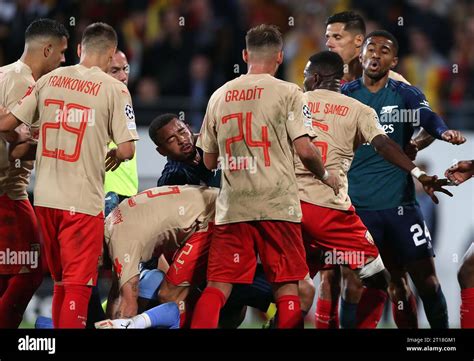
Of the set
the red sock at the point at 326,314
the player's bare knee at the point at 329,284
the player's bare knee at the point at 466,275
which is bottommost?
the red sock at the point at 326,314

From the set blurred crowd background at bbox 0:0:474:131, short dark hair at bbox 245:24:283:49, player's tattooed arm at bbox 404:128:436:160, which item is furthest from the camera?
blurred crowd background at bbox 0:0:474:131

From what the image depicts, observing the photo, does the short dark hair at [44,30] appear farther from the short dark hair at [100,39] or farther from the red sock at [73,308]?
the red sock at [73,308]

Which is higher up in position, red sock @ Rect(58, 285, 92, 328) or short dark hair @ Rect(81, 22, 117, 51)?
short dark hair @ Rect(81, 22, 117, 51)

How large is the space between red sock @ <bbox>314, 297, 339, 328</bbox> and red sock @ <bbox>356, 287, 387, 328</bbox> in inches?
7.1

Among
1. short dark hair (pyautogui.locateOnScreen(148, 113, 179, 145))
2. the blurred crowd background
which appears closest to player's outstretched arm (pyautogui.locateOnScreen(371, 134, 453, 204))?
short dark hair (pyautogui.locateOnScreen(148, 113, 179, 145))

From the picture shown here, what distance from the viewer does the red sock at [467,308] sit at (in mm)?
6258

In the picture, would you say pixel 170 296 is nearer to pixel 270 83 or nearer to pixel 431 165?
pixel 270 83

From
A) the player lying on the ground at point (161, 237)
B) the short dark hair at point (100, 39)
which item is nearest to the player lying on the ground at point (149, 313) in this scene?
the player lying on the ground at point (161, 237)

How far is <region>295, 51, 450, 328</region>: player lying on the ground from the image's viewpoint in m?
6.25

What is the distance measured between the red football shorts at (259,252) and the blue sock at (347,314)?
0.95 meters

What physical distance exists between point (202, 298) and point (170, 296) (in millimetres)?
400

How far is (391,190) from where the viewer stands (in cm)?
677

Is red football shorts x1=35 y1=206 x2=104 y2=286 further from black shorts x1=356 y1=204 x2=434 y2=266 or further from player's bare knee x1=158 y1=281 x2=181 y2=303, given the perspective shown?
black shorts x1=356 y1=204 x2=434 y2=266

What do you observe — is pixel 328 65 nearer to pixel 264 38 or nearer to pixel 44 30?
pixel 264 38
